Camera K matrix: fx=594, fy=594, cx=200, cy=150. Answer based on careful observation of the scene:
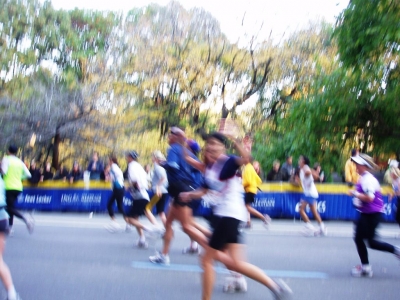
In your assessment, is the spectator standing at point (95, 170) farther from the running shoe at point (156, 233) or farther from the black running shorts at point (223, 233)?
the black running shorts at point (223, 233)

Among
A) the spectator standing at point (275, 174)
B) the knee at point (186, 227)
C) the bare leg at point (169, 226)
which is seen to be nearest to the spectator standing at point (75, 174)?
the spectator standing at point (275, 174)

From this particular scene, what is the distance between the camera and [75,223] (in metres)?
15.2

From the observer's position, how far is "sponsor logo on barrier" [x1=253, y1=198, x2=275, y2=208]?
656 inches

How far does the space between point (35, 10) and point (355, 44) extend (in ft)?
66.0

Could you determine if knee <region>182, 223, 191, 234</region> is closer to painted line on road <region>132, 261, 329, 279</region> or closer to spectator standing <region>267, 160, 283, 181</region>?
painted line on road <region>132, 261, 329, 279</region>

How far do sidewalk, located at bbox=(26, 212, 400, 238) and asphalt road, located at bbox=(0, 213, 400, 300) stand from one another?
0.13 m

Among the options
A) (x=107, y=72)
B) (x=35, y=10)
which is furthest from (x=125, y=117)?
(x=35, y=10)

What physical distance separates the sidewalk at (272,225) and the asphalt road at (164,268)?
4.9 inches

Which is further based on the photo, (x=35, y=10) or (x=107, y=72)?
(x=35, y=10)

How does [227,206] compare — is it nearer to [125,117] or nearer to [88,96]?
[88,96]

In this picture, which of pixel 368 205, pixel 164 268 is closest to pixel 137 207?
pixel 164 268

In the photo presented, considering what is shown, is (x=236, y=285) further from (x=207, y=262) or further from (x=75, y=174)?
(x=75, y=174)

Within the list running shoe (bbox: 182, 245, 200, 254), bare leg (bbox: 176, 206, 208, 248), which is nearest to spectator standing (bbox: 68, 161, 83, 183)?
running shoe (bbox: 182, 245, 200, 254)

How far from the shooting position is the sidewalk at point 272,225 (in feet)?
42.5
